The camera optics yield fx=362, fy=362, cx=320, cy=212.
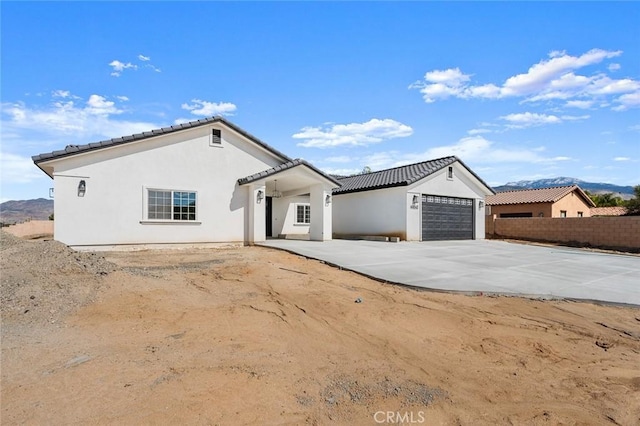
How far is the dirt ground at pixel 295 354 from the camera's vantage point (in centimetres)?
323

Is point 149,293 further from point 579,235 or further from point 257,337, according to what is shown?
point 579,235

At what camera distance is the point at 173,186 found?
47.4 ft

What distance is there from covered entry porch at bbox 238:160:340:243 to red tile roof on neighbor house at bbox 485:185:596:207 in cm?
→ 2032

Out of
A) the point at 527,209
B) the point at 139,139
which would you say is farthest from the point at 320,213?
the point at 527,209

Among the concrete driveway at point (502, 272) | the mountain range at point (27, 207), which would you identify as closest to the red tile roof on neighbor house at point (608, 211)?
the concrete driveway at point (502, 272)

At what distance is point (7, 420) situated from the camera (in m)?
2.96

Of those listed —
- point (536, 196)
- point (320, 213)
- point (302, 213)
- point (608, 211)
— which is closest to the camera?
point (320, 213)

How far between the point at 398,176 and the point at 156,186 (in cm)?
1261

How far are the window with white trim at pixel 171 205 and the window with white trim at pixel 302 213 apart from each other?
756 cm

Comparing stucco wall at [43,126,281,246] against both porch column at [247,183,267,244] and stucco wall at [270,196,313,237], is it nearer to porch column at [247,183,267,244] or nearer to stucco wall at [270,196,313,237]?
porch column at [247,183,267,244]

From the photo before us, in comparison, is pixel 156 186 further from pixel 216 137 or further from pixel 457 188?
pixel 457 188

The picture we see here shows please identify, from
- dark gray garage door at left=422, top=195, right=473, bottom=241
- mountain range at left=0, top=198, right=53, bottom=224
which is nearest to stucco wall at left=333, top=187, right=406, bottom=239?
dark gray garage door at left=422, top=195, right=473, bottom=241

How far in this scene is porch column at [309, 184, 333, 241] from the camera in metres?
17.0

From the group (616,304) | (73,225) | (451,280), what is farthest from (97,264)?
(616,304)
